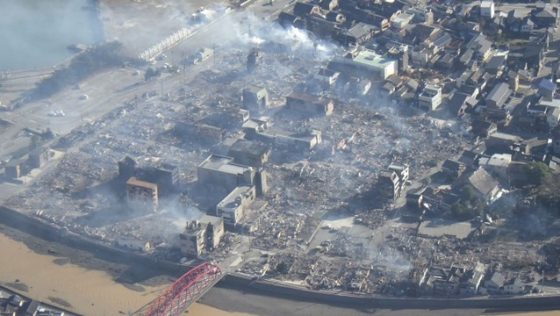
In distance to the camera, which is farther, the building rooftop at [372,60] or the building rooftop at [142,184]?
the building rooftop at [372,60]

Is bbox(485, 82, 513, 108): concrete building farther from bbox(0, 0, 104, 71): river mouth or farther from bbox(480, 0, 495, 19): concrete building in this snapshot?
bbox(0, 0, 104, 71): river mouth

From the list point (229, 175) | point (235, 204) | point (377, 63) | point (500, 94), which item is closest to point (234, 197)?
point (235, 204)

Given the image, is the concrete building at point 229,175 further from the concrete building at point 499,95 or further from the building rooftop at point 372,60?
the concrete building at point 499,95

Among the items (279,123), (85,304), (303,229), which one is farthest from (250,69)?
(85,304)

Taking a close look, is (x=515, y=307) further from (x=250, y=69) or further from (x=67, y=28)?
(x=67, y=28)

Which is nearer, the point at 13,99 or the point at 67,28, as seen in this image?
the point at 13,99

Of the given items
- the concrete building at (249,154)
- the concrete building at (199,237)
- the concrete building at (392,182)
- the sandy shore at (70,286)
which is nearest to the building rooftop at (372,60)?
the concrete building at (249,154)
